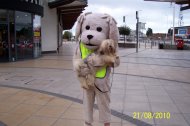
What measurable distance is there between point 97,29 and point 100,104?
109 centimetres

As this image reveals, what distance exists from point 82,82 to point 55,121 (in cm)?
155

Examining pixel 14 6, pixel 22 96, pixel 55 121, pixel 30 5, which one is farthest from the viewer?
pixel 30 5

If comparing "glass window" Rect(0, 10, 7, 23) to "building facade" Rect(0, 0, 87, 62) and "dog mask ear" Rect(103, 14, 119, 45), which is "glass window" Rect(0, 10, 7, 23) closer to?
"building facade" Rect(0, 0, 87, 62)

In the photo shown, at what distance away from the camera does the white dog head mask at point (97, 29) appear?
4281 mm

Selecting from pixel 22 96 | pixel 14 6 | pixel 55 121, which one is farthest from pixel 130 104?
pixel 14 6

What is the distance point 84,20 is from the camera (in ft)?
14.7

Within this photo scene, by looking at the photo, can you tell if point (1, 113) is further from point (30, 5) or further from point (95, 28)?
point (30, 5)

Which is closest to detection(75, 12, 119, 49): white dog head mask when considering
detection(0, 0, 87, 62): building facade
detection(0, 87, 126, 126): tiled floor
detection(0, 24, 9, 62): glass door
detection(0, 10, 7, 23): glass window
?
detection(0, 87, 126, 126): tiled floor

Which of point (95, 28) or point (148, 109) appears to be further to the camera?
point (148, 109)

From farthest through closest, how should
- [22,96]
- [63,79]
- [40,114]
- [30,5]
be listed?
[30,5] < [63,79] < [22,96] < [40,114]

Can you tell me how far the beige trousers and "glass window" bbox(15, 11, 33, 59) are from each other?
41.5 ft

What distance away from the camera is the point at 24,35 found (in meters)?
17.2

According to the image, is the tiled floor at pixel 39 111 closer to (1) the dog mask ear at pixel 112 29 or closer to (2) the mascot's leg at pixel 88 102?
(2) the mascot's leg at pixel 88 102

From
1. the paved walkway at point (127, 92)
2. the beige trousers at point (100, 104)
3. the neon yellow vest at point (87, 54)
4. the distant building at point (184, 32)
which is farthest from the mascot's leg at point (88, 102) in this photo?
the distant building at point (184, 32)
